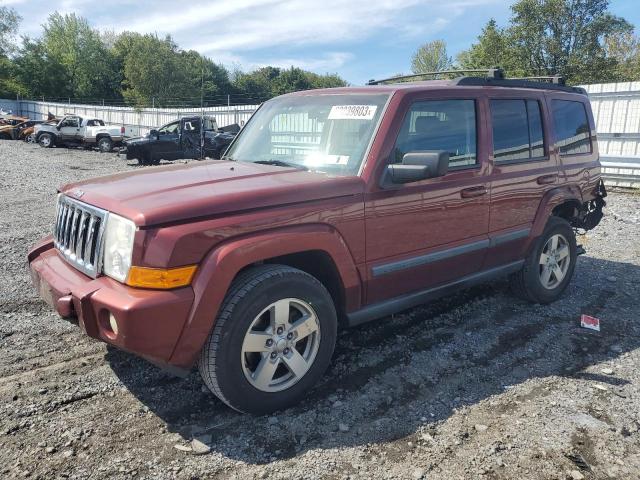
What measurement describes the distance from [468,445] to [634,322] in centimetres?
267

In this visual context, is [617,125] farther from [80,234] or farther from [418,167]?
[80,234]

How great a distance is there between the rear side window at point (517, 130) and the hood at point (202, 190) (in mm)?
1593

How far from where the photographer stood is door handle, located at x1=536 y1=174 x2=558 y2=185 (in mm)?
4445

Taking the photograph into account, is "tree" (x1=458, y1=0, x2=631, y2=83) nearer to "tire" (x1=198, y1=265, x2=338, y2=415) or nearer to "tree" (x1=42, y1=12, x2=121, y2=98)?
"tire" (x1=198, y1=265, x2=338, y2=415)

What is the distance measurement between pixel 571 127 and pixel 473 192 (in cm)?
187

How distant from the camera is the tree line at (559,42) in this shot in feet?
112

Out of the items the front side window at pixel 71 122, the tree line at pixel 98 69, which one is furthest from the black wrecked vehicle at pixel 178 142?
the tree line at pixel 98 69

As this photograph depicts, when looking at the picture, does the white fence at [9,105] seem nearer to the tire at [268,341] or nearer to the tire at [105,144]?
the tire at [105,144]

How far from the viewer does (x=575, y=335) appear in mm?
4180

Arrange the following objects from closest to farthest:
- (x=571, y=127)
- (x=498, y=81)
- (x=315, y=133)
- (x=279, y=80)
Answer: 1. (x=315, y=133)
2. (x=498, y=81)
3. (x=571, y=127)
4. (x=279, y=80)

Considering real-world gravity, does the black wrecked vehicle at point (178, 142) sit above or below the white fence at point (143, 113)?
below

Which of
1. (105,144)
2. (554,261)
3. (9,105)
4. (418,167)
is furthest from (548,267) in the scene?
(9,105)

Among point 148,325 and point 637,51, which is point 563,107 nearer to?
point 148,325

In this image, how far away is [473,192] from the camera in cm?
383
